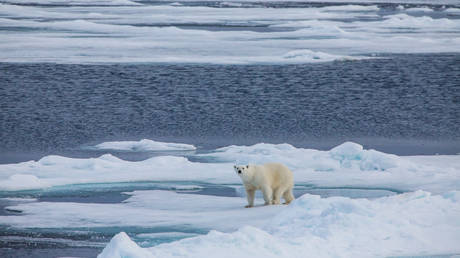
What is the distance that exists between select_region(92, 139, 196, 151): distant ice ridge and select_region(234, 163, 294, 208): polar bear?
3.96m

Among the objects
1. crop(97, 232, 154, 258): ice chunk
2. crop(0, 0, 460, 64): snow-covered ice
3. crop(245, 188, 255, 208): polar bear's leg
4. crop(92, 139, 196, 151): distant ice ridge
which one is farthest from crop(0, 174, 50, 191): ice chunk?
crop(0, 0, 460, 64): snow-covered ice

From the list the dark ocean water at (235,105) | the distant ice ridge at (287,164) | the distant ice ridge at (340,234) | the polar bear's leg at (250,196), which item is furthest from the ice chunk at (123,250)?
the dark ocean water at (235,105)

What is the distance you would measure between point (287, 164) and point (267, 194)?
2232 millimetres

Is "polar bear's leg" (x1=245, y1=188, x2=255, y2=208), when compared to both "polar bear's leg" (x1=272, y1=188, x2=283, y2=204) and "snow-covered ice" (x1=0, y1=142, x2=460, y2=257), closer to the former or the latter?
"snow-covered ice" (x1=0, y1=142, x2=460, y2=257)

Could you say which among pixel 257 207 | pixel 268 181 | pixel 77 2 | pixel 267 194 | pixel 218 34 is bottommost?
pixel 257 207

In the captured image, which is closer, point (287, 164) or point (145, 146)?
point (287, 164)

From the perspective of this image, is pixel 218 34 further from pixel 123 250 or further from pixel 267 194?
pixel 123 250

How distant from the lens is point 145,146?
11.5 m

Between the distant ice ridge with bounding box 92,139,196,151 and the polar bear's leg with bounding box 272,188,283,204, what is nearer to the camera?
the polar bear's leg with bounding box 272,188,283,204

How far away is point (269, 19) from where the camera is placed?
33.8 m

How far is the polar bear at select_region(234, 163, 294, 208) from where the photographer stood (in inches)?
290

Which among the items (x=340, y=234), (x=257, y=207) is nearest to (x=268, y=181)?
(x=257, y=207)

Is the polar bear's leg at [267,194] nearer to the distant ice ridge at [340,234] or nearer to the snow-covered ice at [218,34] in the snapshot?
the distant ice ridge at [340,234]

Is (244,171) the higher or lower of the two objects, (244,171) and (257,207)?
the higher
